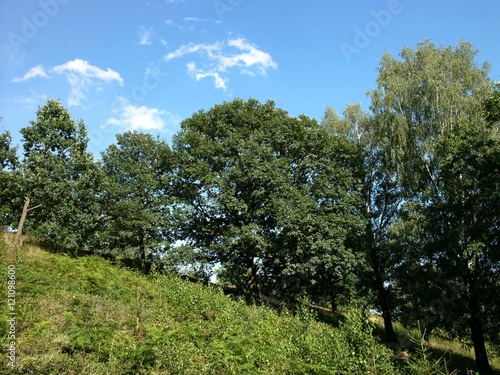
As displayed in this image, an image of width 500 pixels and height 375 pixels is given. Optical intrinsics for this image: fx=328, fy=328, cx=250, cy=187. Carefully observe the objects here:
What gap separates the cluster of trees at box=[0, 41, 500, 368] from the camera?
62.4 ft

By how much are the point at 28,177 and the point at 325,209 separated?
18.8 metres

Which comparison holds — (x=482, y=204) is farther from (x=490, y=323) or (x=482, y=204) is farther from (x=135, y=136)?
(x=135, y=136)

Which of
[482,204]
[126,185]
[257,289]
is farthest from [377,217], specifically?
[126,185]

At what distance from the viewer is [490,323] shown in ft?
66.5

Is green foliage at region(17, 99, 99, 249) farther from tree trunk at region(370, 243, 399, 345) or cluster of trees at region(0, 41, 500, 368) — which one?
tree trunk at region(370, 243, 399, 345)

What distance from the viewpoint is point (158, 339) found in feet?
26.3

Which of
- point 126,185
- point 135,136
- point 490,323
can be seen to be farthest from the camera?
point 135,136

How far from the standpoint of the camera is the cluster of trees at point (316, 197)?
62.4 ft

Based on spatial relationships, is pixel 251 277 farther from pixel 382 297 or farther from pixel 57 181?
pixel 57 181

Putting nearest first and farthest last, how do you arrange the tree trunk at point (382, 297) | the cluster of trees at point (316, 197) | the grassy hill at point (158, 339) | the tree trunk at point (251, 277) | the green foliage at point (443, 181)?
the grassy hill at point (158, 339) → the green foliage at point (443, 181) → the cluster of trees at point (316, 197) → the tree trunk at point (251, 277) → the tree trunk at point (382, 297)

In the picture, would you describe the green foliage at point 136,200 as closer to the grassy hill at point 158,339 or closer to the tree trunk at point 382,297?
the grassy hill at point 158,339

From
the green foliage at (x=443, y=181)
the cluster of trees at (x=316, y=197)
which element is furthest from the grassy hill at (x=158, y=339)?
the green foliage at (x=443, y=181)

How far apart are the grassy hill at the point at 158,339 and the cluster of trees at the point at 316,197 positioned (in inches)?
345

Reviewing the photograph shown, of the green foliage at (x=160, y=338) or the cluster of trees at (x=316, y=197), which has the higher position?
the cluster of trees at (x=316, y=197)
